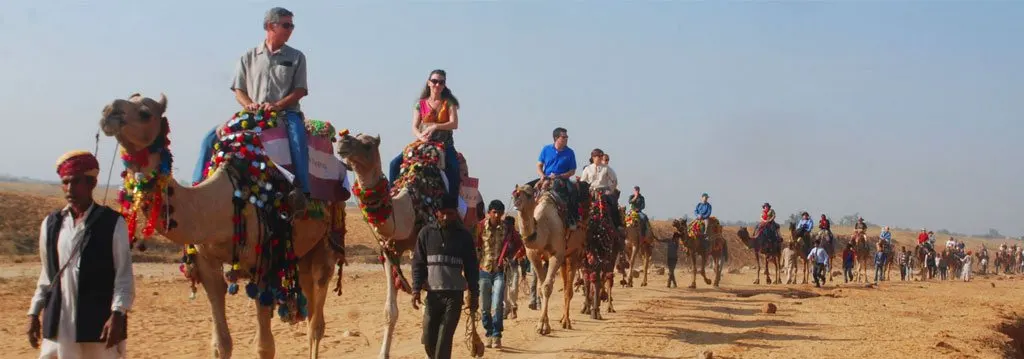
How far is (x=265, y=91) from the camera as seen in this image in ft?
30.2

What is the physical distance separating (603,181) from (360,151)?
31.4 ft

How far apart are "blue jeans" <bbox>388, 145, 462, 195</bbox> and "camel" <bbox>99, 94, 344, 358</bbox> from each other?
2433 mm

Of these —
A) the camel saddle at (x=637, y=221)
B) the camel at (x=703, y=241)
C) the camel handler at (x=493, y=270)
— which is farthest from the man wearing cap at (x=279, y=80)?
the camel at (x=703, y=241)

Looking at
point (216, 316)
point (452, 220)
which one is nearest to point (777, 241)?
point (452, 220)

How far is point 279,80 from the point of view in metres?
9.18

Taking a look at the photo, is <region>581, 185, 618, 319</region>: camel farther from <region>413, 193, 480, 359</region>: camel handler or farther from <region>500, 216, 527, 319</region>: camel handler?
<region>413, 193, 480, 359</region>: camel handler

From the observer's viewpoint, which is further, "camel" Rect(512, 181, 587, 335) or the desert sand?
"camel" Rect(512, 181, 587, 335)

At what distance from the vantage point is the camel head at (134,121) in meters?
6.67

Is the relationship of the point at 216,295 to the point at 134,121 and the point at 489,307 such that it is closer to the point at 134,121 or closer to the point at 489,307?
the point at 134,121

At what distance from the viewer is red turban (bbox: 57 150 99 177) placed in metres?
5.92

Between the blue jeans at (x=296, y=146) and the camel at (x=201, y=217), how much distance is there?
40 centimetres

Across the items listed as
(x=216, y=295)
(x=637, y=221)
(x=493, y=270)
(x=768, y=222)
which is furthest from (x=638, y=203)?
(x=216, y=295)

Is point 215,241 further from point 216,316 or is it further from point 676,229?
point 676,229

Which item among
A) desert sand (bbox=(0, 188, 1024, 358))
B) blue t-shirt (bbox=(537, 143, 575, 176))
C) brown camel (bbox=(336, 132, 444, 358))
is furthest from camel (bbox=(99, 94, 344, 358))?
blue t-shirt (bbox=(537, 143, 575, 176))
